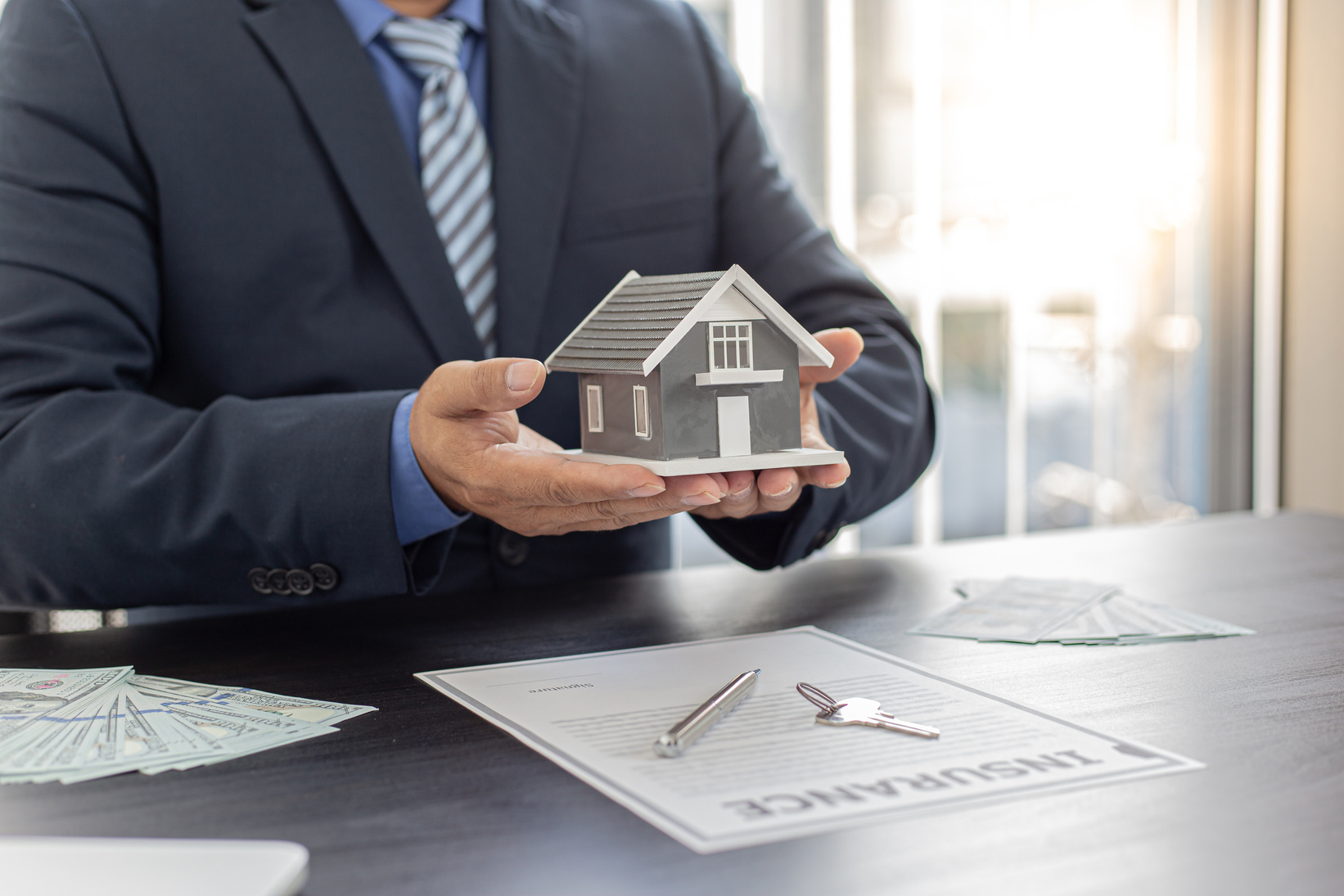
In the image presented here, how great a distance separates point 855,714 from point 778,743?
7 centimetres

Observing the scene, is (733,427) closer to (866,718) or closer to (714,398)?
(714,398)

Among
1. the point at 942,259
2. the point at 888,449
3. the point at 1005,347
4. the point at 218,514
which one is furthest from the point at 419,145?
the point at 1005,347

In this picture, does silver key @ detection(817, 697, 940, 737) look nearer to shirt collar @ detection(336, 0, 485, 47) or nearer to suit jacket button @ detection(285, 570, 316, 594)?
suit jacket button @ detection(285, 570, 316, 594)

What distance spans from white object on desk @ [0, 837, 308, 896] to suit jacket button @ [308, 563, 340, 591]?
1.53 ft

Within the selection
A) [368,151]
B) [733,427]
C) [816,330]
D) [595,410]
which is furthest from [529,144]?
[733,427]

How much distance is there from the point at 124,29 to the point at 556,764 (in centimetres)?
106

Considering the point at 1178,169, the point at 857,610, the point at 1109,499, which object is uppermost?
the point at 1178,169

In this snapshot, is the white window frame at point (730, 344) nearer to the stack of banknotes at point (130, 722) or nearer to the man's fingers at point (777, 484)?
the man's fingers at point (777, 484)

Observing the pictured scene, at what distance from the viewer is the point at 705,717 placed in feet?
2.29

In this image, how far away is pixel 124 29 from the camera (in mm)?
1258

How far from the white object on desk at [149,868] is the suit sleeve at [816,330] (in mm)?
703

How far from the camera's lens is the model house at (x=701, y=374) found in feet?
2.95

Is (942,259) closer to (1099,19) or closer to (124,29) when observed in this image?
(1099,19)

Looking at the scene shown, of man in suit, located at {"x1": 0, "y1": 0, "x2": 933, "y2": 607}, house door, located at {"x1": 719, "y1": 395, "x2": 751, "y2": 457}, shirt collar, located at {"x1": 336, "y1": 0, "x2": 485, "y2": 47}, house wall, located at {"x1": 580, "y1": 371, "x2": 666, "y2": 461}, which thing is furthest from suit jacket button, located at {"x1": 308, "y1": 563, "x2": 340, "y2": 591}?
shirt collar, located at {"x1": 336, "y1": 0, "x2": 485, "y2": 47}
